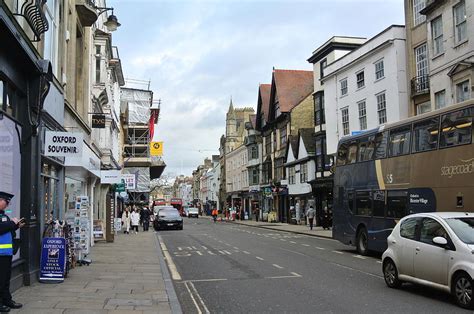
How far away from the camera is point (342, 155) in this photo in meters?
19.6

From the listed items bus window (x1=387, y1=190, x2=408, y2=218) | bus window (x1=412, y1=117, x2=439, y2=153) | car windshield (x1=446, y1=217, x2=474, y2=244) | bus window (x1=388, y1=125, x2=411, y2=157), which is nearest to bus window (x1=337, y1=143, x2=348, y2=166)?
bus window (x1=388, y1=125, x2=411, y2=157)

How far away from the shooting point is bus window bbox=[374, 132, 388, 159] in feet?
53.7

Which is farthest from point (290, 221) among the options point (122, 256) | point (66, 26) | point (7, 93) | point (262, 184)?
point (7, 93)

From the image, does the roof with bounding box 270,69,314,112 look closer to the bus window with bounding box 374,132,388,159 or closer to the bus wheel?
the bus wheel

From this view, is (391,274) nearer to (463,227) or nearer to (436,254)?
(436,254)

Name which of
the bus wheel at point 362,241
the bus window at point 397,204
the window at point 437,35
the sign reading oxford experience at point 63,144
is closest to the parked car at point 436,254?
the bus window at point 397,204

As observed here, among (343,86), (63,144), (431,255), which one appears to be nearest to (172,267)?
(63,144)

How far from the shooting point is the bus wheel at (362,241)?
57.6ft

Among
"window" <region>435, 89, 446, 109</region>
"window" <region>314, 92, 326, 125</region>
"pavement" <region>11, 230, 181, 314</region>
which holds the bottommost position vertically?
"pavement" <region>11, 230, 181, 314</region>

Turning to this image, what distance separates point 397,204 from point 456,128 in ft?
11.6

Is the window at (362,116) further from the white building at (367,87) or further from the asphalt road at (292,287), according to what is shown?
the asphalt road at (292,287)

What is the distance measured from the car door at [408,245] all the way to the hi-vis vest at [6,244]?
23.2 ft

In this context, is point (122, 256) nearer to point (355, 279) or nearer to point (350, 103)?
point (355, 279)

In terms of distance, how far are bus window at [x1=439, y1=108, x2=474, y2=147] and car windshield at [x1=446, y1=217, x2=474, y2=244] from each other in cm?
406
